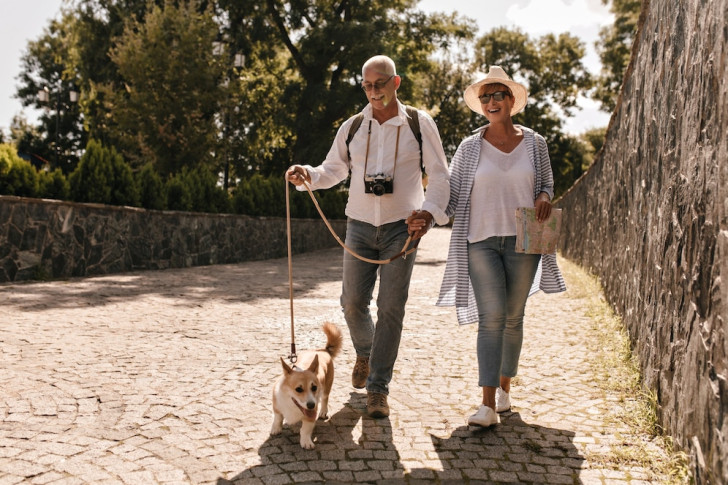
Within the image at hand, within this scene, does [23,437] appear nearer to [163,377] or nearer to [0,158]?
[163,377]

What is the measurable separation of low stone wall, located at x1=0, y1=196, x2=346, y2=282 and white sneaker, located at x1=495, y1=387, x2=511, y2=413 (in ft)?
29.6

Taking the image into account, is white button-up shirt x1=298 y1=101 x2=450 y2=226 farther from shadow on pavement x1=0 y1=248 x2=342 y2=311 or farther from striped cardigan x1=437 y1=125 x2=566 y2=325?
shadow on pavement x1=0 y1=248 x2=342 y2=311

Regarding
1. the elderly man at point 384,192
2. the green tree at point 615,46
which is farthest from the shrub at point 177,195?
the green tree at point 615,46

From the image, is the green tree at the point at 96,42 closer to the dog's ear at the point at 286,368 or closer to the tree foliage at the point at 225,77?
the tree foliage at the point at 225,77

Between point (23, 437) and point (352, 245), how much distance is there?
228 centimetres

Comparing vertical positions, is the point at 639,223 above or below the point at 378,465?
above

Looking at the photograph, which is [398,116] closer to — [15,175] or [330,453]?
[330,453]

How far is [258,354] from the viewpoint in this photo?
6.15 meters

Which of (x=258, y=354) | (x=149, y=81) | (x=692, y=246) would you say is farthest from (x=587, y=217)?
(x=149, y=81)

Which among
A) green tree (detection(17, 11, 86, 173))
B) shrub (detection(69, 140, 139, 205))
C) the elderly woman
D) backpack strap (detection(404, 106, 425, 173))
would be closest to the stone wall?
the elderly woman

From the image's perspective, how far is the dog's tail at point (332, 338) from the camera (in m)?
4.50

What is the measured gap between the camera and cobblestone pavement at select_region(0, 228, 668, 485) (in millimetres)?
3490

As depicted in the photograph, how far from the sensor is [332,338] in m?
4.53

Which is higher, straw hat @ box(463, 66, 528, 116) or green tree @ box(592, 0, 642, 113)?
green tree @ box(592, 0, 642, 113)
